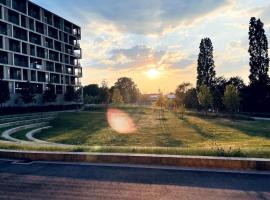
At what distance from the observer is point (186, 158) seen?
8180 mm

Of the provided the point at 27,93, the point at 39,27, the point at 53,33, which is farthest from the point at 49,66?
the point at 27,93

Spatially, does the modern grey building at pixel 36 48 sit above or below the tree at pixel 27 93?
above

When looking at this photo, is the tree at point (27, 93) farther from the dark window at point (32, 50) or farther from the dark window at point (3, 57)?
the dark window at point (32, 50)

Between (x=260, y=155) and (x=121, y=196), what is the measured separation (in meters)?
4.69

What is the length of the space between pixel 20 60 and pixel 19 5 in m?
10.4

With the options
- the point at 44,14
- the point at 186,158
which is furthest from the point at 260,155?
the point at 44,14

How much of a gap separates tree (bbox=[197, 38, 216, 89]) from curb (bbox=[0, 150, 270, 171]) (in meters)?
56.0

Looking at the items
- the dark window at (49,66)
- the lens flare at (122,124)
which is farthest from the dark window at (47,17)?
the lens flare at (122,124)

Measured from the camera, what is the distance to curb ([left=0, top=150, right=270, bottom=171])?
25.3 ft

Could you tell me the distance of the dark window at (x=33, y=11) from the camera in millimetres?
57631

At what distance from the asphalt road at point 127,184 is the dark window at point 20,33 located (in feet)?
164

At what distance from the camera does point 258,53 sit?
5122 cm

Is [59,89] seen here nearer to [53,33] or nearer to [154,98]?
[53,33]

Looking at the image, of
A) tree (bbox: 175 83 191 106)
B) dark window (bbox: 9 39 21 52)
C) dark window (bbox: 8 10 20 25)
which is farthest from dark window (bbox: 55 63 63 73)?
tree (bbox: 175 83 191 106)
